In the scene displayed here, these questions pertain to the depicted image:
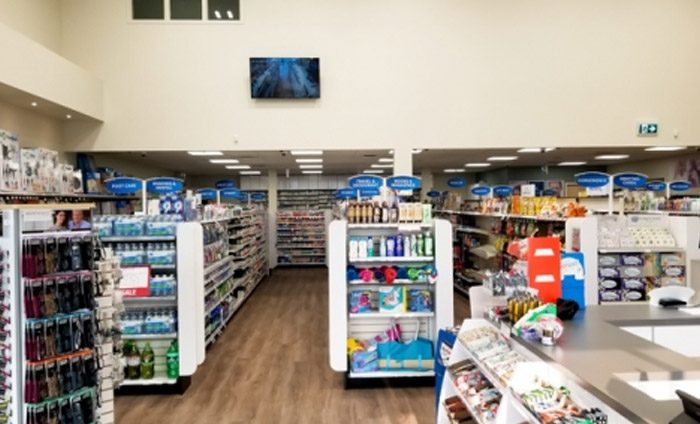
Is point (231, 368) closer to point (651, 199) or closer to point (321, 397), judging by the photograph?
point (321, 397)

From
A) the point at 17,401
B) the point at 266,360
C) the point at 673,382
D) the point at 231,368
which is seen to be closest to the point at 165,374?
the point at 231,368

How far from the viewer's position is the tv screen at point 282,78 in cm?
926

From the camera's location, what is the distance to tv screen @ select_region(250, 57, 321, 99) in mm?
9258

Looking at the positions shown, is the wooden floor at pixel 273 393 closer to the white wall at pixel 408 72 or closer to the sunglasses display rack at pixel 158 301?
the sunglasses display rack at pixel 158 301

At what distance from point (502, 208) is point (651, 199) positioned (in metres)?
2.42

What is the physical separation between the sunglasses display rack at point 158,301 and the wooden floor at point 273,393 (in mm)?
255

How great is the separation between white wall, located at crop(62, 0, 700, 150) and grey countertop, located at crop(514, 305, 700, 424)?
6941 millimetres

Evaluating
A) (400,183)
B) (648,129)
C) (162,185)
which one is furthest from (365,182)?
(648,129)

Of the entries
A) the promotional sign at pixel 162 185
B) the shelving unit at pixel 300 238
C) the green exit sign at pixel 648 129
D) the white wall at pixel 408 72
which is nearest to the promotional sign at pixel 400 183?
the promotional sign at pixel 162 185

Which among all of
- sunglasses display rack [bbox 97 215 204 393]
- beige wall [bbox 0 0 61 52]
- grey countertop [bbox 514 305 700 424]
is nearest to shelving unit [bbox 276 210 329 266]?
beige wall [bbox 0 0 61 52]

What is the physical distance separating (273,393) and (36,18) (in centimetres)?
734

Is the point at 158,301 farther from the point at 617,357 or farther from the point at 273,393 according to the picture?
the point at 617,357

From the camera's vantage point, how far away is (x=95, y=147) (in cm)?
915

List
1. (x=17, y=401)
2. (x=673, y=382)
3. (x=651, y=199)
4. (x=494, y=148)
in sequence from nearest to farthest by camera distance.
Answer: (x=673, y=382) → (x=17, y=401) → (x=651, y=199) → (x=494, y=148)
